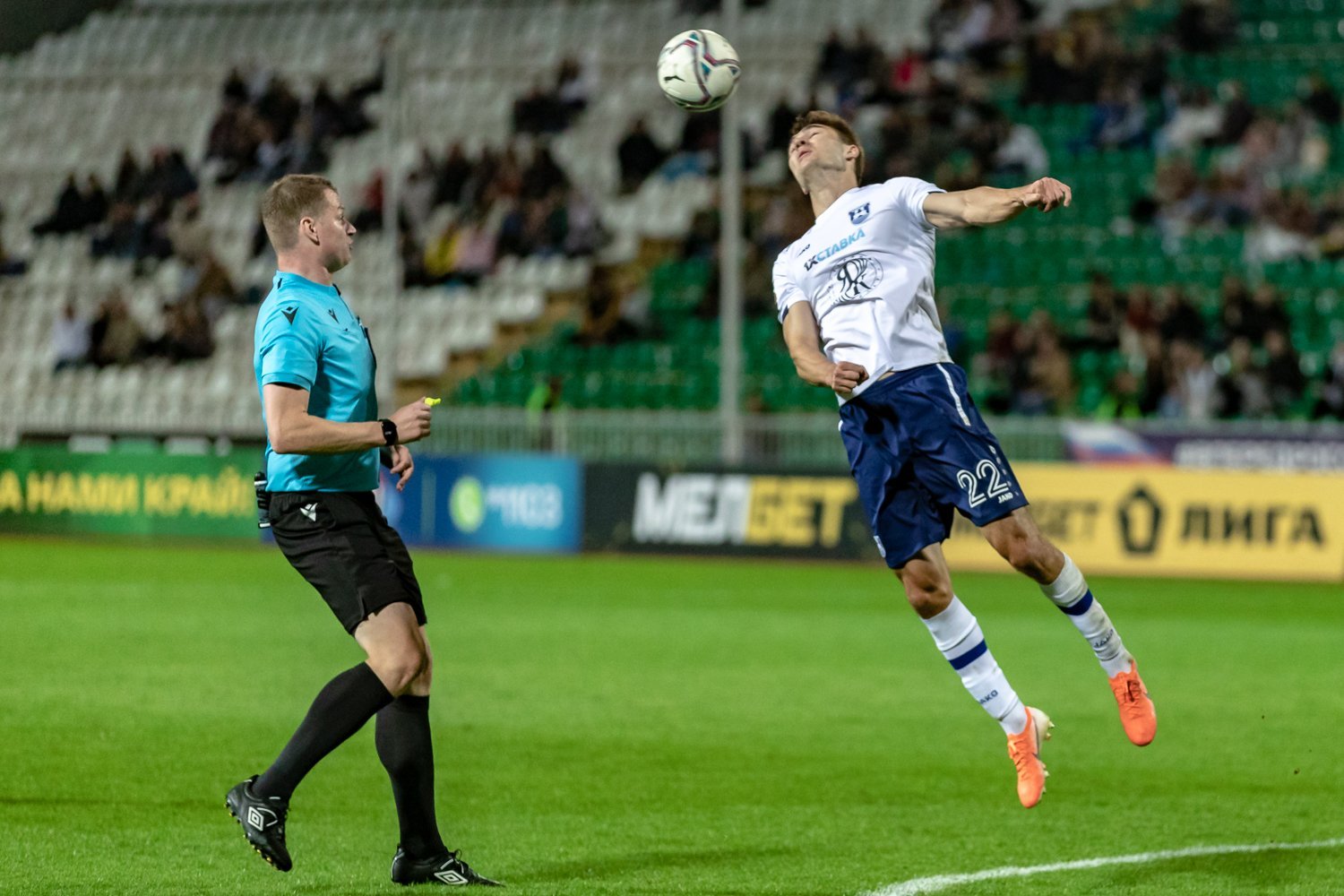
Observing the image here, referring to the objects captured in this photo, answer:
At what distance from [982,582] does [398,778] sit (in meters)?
14.6

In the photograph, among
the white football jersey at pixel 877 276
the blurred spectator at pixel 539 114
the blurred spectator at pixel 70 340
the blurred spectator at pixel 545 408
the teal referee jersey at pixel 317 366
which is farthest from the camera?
the blurred spectator at pixel 539 114

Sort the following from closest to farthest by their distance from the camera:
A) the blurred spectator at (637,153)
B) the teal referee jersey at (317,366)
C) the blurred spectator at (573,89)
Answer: the teal referee jersey at (317,366), the blurred spectator at (637,153), the blurred spectator at (573,89)

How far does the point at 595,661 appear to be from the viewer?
1427 centimetres

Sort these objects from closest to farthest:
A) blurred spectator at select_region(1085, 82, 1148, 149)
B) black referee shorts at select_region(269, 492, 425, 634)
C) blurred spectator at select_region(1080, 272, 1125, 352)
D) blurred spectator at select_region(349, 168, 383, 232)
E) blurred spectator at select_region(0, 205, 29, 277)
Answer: black referee shorts at select_region(269, 492, 425, 634)
blurred spectator at select_region(1080, 272, 1125, 352)
blurred spectator at select_region(1085, 82, 1148, 149)
blurred spectator at select_region(349, 168, 383, 232)
blurred spectator at select_region(0, 205, 29, 277)

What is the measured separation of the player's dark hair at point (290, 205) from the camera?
6.81 metres

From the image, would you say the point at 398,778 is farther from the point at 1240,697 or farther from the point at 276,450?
the point at 1240,697

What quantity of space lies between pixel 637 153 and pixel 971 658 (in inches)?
896

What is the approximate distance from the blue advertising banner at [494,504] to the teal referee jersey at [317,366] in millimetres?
17000

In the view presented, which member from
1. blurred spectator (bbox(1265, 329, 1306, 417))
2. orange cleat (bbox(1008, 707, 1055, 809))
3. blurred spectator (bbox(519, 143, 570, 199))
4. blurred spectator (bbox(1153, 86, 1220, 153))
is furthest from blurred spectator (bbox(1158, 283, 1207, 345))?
orange cleat (bbox(1008, 707, 1055, 809))

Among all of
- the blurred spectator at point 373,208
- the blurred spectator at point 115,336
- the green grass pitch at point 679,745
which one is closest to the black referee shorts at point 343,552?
the green grass pitch at point 679,745

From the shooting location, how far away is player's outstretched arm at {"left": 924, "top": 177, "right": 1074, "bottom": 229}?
6793 millimetres

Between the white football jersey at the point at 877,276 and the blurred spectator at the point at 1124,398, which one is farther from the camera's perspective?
the blurred spectator at the point at 1124,398

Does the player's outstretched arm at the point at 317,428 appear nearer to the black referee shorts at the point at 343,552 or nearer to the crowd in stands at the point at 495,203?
Answer: the black referee shorts at the point at 343,552

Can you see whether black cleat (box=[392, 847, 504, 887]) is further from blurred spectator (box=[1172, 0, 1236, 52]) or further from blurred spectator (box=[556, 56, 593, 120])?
blurred spectator (box=[556, 56, 593, 120])
